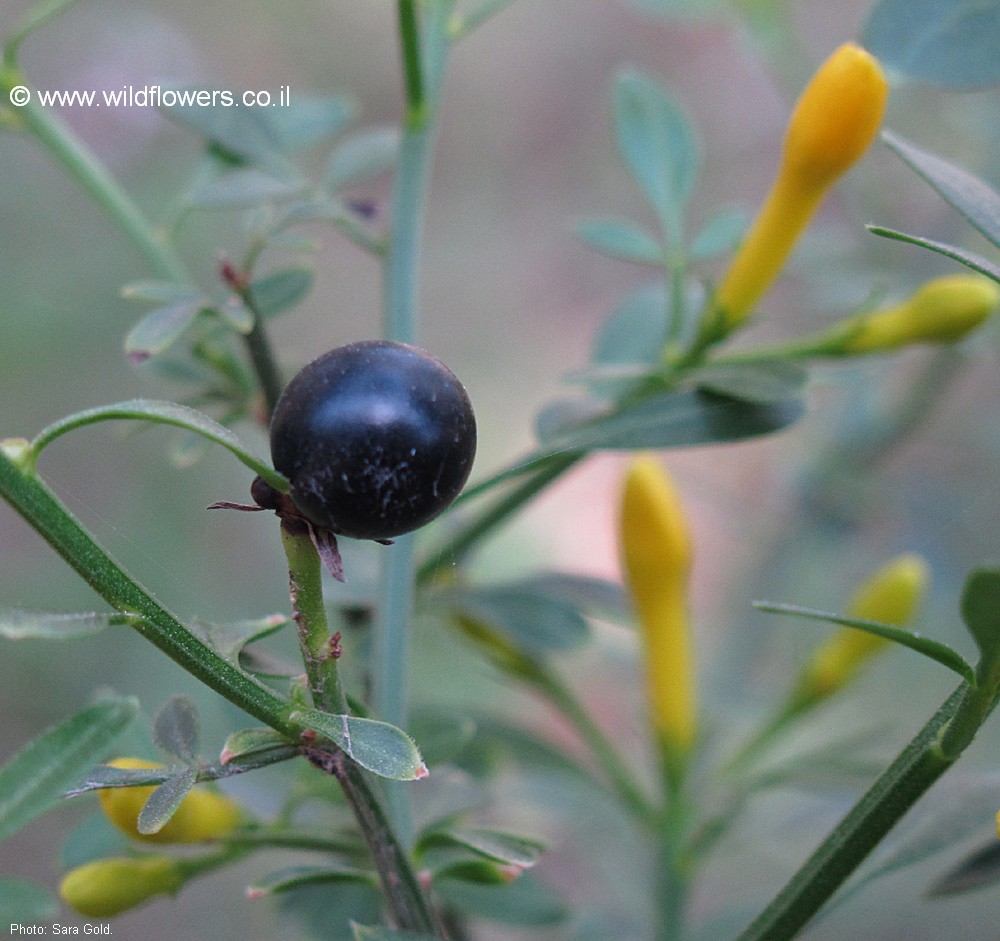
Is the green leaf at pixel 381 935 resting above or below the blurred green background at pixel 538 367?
below

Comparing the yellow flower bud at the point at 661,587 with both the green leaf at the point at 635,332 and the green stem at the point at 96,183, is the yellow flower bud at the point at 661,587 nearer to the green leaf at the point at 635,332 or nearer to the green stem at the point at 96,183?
the green leaf at the point at 635,332

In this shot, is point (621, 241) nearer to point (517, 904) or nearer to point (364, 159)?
point (364, 159)

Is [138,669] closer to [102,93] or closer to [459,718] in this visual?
[102,93]

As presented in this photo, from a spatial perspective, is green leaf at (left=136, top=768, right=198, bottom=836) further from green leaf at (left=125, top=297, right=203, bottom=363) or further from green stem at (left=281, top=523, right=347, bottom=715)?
green leaf at (left=125, top=297, right=203, bottom=363)

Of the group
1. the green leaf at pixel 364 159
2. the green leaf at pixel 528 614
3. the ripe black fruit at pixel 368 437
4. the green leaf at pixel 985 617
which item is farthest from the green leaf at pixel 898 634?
the green leaf at pixel 364 159

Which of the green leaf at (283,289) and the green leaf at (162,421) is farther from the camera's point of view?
the green leaf at (283,289)
